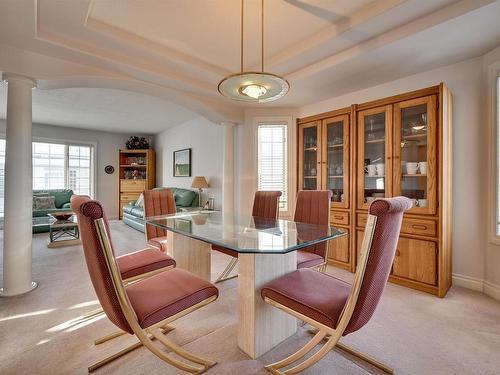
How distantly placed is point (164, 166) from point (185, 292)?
630 cm

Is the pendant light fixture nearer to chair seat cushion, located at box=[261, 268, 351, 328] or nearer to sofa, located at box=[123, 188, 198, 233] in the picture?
chair seat cushion, located at box=[261, 268, 351, 328]

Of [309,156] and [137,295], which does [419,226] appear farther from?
[137,295]

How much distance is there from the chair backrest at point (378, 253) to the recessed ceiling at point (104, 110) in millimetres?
4253

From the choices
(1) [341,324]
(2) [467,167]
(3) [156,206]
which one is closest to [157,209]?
(3) [156,206]

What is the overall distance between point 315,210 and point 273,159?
1.67 metres

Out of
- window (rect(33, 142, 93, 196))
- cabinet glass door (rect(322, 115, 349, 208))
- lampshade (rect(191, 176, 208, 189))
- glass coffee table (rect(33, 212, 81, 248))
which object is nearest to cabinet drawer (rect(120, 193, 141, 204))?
window (rect(33, 142, 93, 196))

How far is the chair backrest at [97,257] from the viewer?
3.69 ft

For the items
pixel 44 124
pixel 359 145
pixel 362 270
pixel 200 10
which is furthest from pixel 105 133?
pixel 362 270

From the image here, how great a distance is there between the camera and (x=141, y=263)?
1968 millimetres

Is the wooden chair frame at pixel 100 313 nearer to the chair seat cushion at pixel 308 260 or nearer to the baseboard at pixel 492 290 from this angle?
the chair seat cushion at pixel 308 260

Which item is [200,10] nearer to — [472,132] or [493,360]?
[472,132]

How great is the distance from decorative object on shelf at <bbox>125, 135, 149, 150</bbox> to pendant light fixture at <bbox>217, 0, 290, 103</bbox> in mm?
6293

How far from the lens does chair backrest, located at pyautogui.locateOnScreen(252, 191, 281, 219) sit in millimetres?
2846

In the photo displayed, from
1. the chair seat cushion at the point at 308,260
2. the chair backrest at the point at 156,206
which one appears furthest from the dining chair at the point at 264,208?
the chair backrest at the point at 156,206
